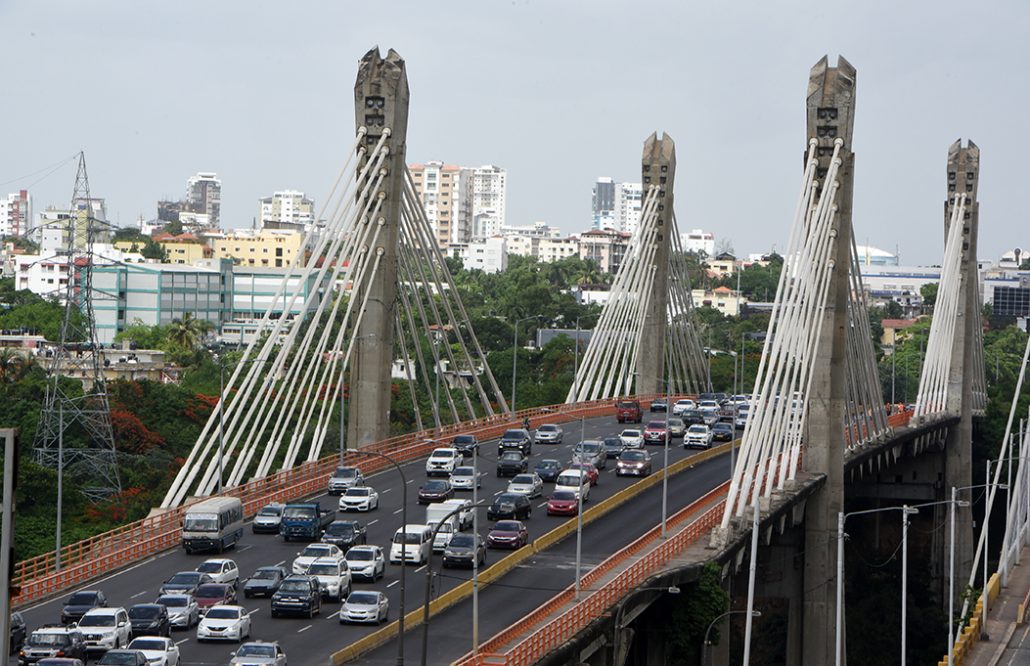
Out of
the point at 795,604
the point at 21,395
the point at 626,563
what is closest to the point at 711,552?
the point at 626,563

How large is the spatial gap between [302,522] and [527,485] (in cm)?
1347

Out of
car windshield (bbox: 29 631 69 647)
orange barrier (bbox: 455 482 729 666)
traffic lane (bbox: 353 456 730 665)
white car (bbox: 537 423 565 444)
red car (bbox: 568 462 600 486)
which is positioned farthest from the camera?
white car (bbox: 537 423 565 444)

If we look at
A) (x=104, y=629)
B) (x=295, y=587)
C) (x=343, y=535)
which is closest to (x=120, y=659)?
(x=104, y=629)

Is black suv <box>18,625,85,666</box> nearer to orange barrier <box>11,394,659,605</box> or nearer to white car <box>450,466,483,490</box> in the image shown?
orange barrier <box>11,394,659,605</box>

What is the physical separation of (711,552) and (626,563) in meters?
4.61

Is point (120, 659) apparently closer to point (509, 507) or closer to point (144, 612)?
point (144, 612)

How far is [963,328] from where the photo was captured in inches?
5487

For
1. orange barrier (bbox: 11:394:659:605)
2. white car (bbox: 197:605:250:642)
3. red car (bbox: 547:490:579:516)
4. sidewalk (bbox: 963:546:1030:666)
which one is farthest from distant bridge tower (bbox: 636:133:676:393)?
white car (bbox: 197:605:250:642)

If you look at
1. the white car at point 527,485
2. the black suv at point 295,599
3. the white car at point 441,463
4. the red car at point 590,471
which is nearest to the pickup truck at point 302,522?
the white car at point 527,485

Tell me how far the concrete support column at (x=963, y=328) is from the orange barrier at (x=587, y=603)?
66171mm

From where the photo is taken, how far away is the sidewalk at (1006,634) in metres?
72.8

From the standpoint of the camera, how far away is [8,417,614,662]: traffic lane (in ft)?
184

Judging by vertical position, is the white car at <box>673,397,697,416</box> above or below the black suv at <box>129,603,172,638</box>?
above

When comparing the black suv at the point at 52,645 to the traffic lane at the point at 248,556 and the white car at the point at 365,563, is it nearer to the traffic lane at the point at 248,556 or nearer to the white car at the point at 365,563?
the traffic lane at the point at 248,556
